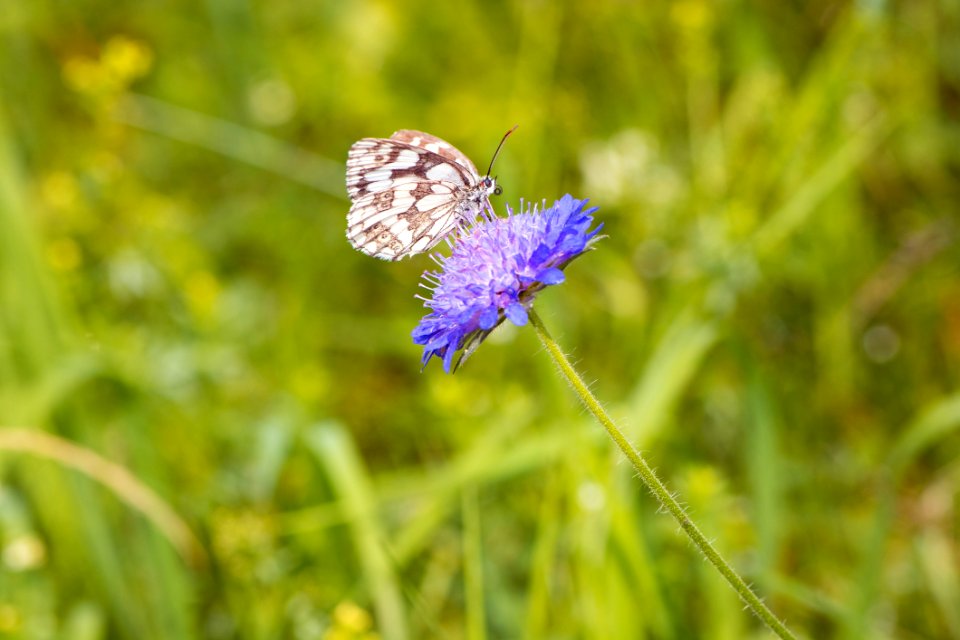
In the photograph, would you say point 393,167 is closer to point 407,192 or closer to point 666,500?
point 407,192

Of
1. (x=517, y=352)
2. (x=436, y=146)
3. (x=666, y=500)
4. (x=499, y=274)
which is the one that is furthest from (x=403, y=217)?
(x=517, y=352)

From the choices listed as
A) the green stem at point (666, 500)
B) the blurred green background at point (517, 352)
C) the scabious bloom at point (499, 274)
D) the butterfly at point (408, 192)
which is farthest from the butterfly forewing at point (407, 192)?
the green stem at point (666, 500)

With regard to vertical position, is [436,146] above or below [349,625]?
above

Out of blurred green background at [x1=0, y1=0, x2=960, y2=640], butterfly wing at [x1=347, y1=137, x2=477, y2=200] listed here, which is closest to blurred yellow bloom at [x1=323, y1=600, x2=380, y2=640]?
blurred green background at [x1=0, y1=0, x2=960, y2=640]

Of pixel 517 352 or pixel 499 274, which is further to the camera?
pixel 517 352

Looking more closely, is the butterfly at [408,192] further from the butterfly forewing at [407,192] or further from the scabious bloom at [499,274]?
the scabious bloom at [499,274]

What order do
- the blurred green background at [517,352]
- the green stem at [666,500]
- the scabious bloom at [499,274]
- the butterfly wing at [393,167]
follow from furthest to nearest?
1. the blurred green background at [517,352]
2. the butterfly wing at [393,167]
3. the scabious bloom at [499,274]
4. the green stem at [666,500]

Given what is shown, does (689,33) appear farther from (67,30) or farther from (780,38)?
(67,30)

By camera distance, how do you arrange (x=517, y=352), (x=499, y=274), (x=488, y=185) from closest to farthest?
(x=499, y=274) → (x=488, y=185) → (x=517, y=352)
